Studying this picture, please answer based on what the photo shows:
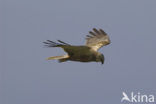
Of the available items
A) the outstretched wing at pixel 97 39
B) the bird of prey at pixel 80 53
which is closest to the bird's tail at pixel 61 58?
the bird of prey at pixel 80 53

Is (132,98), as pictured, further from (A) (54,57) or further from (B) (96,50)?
(A) (54,57)

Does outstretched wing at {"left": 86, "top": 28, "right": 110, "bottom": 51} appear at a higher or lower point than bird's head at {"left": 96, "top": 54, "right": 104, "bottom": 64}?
higher

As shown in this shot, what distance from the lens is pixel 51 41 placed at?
11602 millimetres

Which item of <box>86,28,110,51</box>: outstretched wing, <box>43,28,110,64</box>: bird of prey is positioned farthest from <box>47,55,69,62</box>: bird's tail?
<box>86,28,110,51</box>: outstretched wing

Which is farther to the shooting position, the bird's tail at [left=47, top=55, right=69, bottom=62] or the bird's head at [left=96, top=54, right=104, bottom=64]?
the bird's head at [left=96, top=54, right=104, bottom=64]

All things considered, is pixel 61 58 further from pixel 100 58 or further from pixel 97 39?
pixel 97 39

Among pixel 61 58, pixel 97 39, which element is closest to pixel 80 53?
pixel 61 58

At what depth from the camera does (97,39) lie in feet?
49.2

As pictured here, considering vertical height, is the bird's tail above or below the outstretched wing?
below

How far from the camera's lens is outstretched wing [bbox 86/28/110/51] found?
14766mm

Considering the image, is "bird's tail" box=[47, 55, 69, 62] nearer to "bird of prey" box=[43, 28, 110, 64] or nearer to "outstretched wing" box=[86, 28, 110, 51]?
"bird of prey" box=[43, 28, 110, 64]

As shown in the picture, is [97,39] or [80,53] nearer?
[80,53]

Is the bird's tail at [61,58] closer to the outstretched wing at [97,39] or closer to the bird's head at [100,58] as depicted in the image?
the bird's head at [100,58]

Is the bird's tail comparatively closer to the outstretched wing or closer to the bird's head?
the bird's head
